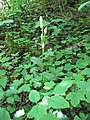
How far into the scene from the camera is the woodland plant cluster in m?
0.87

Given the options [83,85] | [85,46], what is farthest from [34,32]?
[83,85]

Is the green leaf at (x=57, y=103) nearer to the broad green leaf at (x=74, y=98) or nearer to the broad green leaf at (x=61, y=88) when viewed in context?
the broad green leaf at (x=61, y=88)

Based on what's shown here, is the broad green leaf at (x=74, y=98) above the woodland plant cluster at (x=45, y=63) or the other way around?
the other way around

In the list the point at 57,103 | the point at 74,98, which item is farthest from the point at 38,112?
the point at 74,98

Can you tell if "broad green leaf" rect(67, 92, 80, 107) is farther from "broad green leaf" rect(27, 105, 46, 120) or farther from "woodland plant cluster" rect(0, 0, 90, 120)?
"broad green leaf" rect(27, 105, 46, 120)

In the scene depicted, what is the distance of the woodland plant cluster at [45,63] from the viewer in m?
0.87

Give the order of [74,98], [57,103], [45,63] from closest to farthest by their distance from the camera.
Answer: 1. [57,103]
2. [74,98]
3. [45,63]

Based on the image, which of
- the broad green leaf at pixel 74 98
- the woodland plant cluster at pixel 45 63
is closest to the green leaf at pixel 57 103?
the woodland plant cluster at pixel 45 63

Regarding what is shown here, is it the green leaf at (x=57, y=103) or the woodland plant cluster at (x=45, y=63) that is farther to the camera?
the woodland plant cluster at (x=45, y=63)

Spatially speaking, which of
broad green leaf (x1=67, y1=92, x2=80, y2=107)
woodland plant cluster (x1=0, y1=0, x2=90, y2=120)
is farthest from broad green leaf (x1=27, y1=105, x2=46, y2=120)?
broad green leaf (x1=67, y1=92, x2=80, y2=107)

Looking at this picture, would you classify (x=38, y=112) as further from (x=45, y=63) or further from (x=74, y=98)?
(x=45, y=63)

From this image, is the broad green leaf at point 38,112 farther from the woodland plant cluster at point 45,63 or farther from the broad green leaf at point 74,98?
the broad green leaf at point 74,98

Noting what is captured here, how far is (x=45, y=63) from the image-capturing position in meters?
1.60

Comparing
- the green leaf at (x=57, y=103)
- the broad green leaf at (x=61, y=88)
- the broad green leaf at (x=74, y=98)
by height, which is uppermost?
the broad green leaf at (x=61, y=88)
